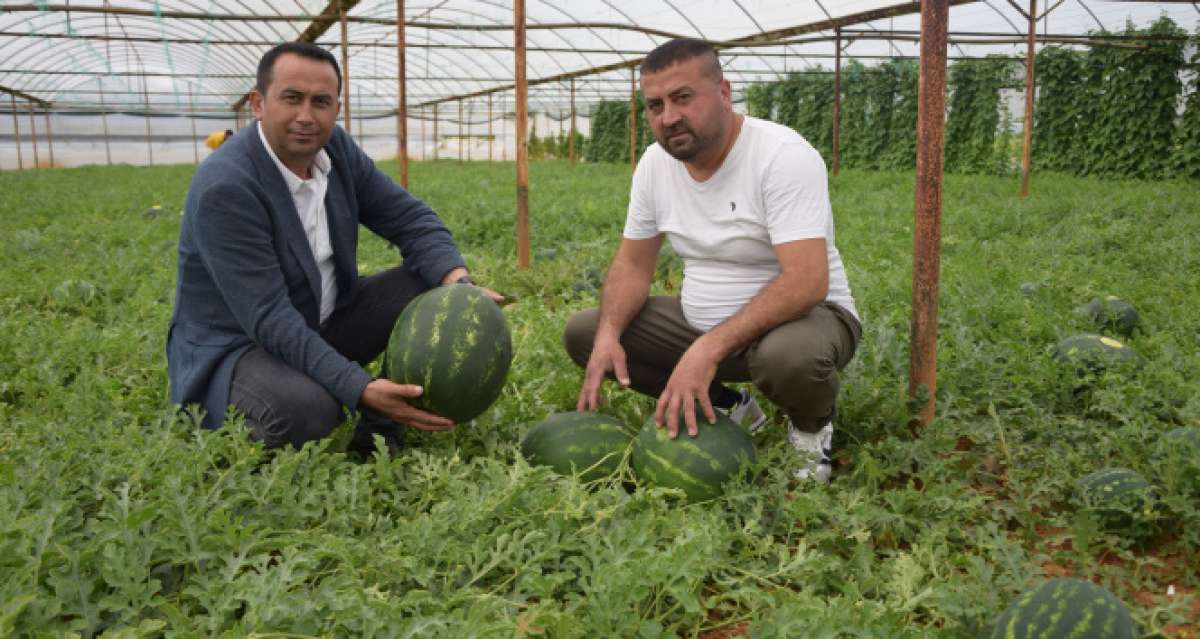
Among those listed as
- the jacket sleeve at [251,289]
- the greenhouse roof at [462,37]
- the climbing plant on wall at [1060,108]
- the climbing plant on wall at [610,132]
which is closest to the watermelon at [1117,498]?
the jacket sleeve at [251,289]

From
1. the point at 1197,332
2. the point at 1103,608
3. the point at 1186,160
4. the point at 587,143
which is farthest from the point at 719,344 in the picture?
Result: the point at 587,143

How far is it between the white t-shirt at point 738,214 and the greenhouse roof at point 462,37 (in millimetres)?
7948

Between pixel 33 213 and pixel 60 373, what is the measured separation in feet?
29.5

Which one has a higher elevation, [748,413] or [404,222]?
[404,222]

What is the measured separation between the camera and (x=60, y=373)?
4.14 metres

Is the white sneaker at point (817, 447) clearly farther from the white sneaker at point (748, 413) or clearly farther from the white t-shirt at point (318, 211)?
the white t-shirt at point (318, 211)

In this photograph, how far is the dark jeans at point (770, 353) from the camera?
2.99 metres

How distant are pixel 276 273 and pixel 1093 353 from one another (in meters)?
3.32

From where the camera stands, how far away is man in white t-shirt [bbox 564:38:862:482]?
2986mm

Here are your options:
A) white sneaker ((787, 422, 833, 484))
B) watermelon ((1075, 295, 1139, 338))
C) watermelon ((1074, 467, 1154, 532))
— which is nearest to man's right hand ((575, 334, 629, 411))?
white sneaker ((787, 422, 833, 484))

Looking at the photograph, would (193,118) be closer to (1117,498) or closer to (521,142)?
(521,142)

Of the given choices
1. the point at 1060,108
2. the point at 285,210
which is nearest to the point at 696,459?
the point at 285,210

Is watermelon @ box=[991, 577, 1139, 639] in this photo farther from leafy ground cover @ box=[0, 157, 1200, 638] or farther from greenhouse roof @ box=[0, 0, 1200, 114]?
greenhouse roof @ box=[0, 0, 1200, 114]

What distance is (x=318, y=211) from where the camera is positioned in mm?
3379
